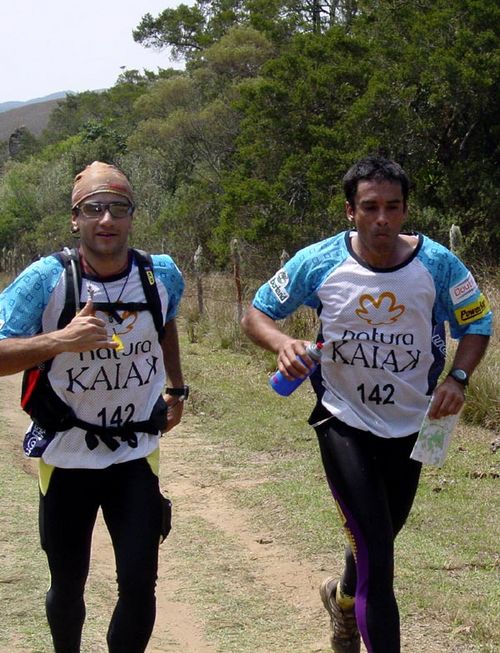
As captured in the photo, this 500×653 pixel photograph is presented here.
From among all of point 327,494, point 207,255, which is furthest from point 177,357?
point 207,255

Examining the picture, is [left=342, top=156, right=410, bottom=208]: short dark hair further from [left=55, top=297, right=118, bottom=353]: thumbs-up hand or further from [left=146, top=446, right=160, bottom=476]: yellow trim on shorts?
[left=146, top=446, right=160, bottom=476]: yellow trim on shorts

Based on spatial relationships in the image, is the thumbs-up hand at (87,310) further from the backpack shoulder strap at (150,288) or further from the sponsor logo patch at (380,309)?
the sponsor logo patch at (380,309)

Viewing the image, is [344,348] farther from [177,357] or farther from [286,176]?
[286,176]

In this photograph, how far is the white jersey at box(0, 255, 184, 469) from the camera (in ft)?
11.4

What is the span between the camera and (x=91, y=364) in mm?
3514

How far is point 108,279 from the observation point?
3.59 m

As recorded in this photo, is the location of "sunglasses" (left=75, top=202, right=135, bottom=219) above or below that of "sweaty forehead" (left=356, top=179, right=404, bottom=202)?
above

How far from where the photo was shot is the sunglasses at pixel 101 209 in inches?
142

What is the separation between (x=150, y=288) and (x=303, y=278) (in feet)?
2.04

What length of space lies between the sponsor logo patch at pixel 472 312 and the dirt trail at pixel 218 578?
4.91 ft

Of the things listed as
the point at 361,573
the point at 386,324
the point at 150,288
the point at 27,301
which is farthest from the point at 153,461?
the point at 386,324

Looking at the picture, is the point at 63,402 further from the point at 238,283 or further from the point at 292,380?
the point at 238,283

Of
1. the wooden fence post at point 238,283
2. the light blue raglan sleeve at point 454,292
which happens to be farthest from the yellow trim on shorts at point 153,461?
the wooden fence post at point 238,283

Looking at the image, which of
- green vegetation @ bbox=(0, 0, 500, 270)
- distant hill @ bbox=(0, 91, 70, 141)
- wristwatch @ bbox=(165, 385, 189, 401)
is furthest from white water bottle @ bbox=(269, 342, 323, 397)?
distant hill @ bbox=(0, 91, 70, 141)
